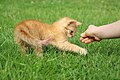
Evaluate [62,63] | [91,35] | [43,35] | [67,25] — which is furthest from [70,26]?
[62,63]

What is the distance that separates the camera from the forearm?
12.1ft

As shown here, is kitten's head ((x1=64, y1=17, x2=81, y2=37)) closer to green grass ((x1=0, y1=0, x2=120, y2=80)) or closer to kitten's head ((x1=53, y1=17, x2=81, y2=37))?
kitten's head ((x1=53, y1=17, x2=81, y2=37))

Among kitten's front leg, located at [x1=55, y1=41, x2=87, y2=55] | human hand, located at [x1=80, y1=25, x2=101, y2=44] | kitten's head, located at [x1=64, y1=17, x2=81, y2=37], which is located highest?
kitten's head, located at [x1=64, y1=17, x2=81, y2=37]

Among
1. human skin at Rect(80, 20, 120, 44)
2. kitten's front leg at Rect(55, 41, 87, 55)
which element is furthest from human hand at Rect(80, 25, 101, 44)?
kitten's front leg at Rect(55, 41, 87, 55)

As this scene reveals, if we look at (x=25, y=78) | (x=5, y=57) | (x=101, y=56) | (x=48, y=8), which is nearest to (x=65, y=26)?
(x=101, y=56)

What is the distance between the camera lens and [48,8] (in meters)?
8.25

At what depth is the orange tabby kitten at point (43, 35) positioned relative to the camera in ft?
11.9

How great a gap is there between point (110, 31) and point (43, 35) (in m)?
0.80

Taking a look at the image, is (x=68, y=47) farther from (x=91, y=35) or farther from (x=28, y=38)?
(x=28, y=38)

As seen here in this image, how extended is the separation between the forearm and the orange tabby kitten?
25cm

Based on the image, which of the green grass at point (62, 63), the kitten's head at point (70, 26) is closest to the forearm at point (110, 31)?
the green grass at point (62, 63)

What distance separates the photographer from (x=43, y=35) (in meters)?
4.06

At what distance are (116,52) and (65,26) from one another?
76 cm

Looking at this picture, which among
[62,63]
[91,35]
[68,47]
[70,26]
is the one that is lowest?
[62,63]
